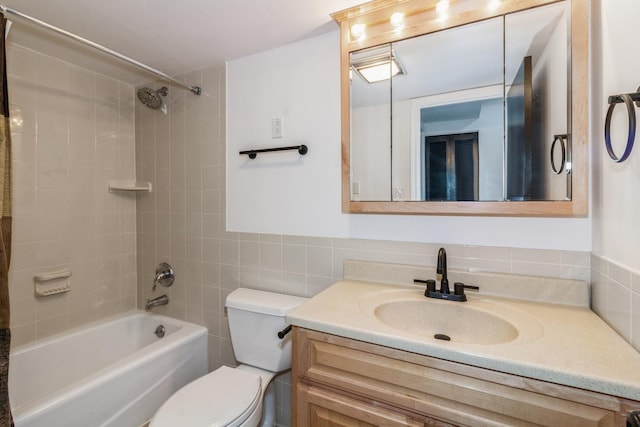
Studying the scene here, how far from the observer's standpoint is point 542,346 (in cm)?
78

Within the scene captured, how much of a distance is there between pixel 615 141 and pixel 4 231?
2.34m

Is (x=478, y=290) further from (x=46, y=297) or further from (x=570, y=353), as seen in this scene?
(x=46, y=297)

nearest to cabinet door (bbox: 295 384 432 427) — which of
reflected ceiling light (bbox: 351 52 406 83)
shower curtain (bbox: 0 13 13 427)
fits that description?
shower curtain (bbox: 0 13 13 427)

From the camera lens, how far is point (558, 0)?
41.0 inches

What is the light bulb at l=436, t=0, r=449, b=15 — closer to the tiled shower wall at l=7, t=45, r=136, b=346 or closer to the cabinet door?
the cabinet door

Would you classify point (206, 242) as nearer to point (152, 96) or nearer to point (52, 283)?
point (52, 283)

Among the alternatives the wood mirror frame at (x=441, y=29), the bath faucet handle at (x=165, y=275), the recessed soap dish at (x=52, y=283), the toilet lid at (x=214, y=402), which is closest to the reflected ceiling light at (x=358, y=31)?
the wood mirror frame at (x=441, y=29)

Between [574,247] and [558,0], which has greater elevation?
[558,0]

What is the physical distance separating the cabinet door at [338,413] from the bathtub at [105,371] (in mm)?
881

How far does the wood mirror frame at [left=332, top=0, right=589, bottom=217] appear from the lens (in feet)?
3.29

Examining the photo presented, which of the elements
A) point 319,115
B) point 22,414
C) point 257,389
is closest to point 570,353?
point 257,389

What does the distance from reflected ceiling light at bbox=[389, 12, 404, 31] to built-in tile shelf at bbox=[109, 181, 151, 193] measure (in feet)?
6.09

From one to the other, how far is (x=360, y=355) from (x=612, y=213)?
2.95 feet

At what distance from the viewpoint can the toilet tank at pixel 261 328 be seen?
56.2 inches
